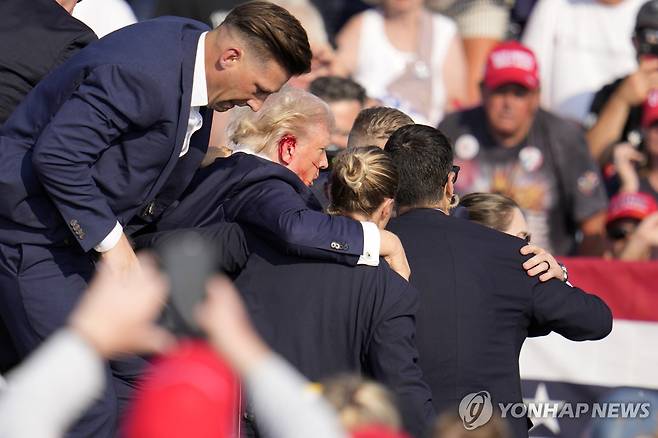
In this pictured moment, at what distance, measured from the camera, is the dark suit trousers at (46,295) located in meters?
3.77

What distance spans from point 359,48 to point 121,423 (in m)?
4.31

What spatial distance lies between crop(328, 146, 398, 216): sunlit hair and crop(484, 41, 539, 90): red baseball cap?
3.71 m

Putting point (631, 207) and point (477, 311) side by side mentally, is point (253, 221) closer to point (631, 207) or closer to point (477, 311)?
point (477, 311)

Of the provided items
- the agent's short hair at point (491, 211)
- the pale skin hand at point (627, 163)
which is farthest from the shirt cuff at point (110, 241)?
the pale skin hand at point (627, 163)

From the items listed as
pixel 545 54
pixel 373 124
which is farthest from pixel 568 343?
pixel 545 54

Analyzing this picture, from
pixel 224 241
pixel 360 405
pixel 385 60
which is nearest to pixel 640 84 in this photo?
pixel 385 60

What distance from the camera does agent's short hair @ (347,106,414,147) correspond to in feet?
15.3

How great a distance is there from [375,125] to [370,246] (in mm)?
1005

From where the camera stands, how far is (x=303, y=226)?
373cm

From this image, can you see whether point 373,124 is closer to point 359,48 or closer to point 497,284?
point 497,284

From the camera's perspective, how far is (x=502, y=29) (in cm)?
804

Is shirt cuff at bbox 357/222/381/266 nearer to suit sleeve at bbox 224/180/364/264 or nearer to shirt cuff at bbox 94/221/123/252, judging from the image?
suit sleeve at bbox 224/180/364/264

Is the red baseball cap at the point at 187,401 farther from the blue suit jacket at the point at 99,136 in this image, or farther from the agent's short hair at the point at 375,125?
the agent's short hair at the point at 375,125

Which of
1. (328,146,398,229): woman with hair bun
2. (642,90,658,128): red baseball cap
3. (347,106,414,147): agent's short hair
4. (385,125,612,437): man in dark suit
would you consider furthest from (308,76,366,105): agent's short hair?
(328,146,398,229): woman with hair bun
